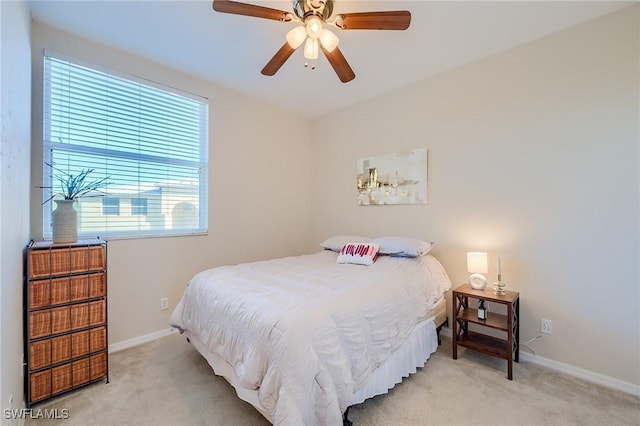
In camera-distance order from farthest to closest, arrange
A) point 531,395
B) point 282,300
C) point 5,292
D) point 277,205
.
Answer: point 277,205 → point 531,395 → point 282,300 → point 5,292

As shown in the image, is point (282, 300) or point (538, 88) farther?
point (538, 88)

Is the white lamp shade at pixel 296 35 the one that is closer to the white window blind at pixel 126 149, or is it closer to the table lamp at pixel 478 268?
the white window blind at pixel 126 149

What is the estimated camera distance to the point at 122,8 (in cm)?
196

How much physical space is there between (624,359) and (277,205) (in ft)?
11.8

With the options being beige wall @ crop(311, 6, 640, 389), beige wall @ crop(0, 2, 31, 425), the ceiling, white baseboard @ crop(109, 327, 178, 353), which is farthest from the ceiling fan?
white baseboard @ crop(109, 327, 178, 353)

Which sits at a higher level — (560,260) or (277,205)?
(277,205)

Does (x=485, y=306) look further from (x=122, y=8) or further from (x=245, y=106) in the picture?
(x=122, y=8)

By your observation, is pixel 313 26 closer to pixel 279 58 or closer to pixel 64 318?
pixel 279 58

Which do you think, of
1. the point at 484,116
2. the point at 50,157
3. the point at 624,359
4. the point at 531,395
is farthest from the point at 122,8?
the point at 624,359

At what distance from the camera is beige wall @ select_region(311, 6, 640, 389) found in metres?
1.94

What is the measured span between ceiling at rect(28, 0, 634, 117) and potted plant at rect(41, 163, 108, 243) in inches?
47.9

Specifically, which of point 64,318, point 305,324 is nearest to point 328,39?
point 305,324

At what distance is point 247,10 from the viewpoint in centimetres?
160

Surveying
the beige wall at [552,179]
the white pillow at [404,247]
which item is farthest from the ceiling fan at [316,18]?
the white pillow at [404,247]
